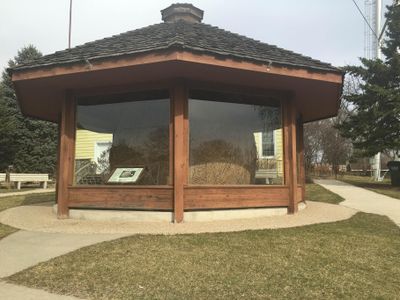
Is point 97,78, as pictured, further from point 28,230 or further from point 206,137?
point 28,230

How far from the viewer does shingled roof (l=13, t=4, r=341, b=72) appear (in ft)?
29.0

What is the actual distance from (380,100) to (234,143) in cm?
1660

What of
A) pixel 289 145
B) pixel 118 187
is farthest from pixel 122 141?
pixel 289 145

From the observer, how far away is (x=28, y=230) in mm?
8734

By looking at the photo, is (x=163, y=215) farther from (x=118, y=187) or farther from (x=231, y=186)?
(x=231, y=186)

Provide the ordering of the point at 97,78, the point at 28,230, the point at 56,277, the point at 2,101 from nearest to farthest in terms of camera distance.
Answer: the point at 56,277, the point at 28,230, the point at 97,78, the point at 2,101

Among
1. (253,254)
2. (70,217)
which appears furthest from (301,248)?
(70,217)

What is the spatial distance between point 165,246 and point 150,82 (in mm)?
4135

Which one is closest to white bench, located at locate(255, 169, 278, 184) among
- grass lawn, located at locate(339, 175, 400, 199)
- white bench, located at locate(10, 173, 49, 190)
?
grass lawn, located at locate(339, 175, 400, 199)

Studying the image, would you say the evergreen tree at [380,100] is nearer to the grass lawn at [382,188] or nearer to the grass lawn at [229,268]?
→ the grass lawn at [382,188]

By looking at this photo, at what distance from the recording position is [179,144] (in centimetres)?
948

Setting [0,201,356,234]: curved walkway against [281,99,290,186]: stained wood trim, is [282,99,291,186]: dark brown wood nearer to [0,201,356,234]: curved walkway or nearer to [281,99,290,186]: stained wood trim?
[281,99,290,186]: stained wood trim

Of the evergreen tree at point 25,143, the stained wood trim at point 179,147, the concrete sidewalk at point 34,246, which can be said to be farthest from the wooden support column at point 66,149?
the evergreen tree at point 25,143

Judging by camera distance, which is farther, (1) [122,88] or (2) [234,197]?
(1) [122,88]
